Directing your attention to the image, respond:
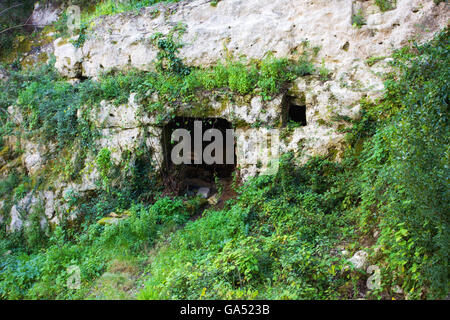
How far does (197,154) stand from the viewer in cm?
949

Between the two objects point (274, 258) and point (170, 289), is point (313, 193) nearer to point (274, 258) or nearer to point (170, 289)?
point (274, 258)

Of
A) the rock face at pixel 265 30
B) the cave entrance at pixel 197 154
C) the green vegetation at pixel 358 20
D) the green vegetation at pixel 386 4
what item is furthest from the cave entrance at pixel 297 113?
the green vegetation at pixel 386 4

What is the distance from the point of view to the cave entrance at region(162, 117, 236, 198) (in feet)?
28.3

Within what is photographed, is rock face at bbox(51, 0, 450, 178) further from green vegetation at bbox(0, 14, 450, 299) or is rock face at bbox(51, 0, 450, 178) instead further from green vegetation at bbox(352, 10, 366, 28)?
green vegetation at bbox(0, 14, 450, 299)

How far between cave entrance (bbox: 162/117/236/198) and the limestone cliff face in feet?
1.32

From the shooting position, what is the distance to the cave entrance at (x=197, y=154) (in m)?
8.64

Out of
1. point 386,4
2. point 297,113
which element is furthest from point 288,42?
point 386,4

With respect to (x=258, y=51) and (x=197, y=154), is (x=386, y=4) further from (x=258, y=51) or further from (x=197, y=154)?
(x=197, y=154)

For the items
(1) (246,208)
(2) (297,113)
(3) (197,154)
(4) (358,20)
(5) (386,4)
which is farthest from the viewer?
(3) (197,154)

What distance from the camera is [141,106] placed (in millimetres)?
8539

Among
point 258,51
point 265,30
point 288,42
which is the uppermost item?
Result: point 265,30

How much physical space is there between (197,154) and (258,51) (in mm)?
3376

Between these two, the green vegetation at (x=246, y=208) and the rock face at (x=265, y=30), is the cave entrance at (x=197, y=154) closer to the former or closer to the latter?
the green vegetation at (x=246, y=208)

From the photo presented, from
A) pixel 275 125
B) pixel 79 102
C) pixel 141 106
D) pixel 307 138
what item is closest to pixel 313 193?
pixel 307 138
